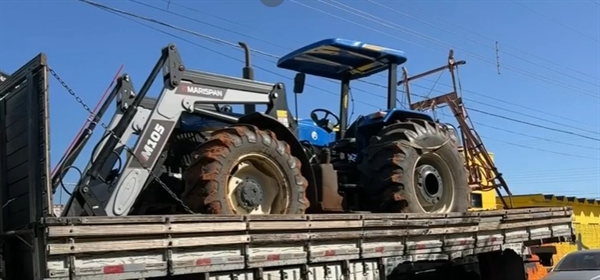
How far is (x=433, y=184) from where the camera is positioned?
8.88 m

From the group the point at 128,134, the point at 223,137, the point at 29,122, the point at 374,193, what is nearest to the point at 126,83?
the point at 128,134

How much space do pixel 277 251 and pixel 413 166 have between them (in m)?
2.87

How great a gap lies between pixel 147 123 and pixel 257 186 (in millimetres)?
1220

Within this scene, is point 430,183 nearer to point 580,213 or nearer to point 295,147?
point 295,147

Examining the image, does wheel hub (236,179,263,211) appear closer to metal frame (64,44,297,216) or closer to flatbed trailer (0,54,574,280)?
flatbed trailer (0,54,574,280)

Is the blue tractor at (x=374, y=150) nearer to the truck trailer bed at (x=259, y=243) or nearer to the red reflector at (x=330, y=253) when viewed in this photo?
the truck trailer bed at (x=259, y=243)

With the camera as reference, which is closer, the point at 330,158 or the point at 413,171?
the point at 413,171

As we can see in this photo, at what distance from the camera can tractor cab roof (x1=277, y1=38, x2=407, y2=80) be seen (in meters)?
8.91

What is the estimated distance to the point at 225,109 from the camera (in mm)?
7949

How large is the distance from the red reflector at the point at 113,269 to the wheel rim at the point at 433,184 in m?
4.43

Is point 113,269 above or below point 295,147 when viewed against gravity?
below

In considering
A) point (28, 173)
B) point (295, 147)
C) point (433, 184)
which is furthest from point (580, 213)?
point (28, 173)

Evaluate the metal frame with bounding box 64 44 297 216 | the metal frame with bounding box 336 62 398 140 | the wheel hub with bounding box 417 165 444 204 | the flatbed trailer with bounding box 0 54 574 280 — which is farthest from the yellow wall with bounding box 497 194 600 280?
the metal frame with bounding box 64 44 297 216

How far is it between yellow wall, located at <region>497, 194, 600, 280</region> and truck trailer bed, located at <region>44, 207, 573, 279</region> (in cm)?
1422
